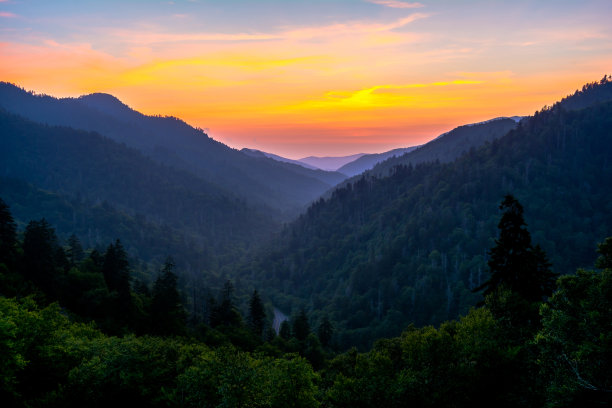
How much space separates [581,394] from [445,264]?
573 ft

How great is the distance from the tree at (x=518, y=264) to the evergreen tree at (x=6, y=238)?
7531cm

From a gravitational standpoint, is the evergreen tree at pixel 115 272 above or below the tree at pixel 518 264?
below

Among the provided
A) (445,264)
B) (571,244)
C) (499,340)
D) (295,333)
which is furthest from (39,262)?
(571,244)

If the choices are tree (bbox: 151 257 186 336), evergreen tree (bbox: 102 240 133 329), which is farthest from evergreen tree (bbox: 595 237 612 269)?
evergreen tree (bbox: 102 240 133 329)

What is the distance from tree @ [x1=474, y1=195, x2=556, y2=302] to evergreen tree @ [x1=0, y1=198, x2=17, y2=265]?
75.3 m

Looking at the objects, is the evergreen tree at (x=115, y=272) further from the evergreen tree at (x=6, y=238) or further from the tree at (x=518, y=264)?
the tree at (x=518, y=264)

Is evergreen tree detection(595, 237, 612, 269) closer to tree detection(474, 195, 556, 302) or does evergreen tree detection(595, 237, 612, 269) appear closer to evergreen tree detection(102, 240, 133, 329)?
tree detection(474, 195, 556, 302)

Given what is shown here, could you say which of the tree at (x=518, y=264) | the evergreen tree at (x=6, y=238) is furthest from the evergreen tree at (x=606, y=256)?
the evergreen tree at (x=6, y=238)

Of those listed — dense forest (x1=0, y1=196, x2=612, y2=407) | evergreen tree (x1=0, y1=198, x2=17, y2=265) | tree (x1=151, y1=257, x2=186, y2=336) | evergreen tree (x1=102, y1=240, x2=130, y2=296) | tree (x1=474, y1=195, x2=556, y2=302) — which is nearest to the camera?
dense forest (x1=0, y1=196, x2=612, y2=407)

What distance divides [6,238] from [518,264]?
7938 centimetres

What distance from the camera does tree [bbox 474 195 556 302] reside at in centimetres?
3859

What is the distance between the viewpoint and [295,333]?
323ft

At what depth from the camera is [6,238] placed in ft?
221

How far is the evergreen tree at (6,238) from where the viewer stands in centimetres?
6594
